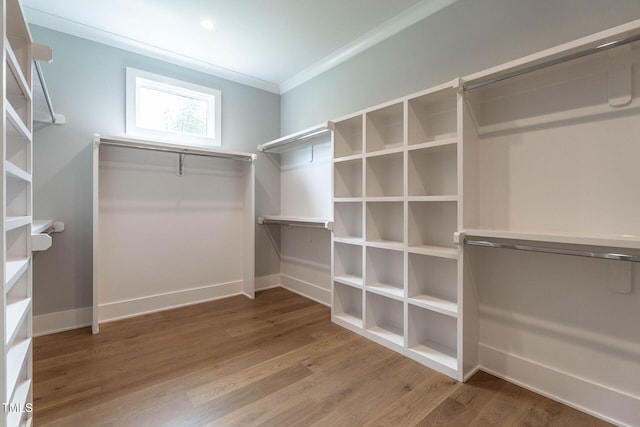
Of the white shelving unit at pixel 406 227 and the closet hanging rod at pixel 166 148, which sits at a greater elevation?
the closet hanging rod at pixel 166 148

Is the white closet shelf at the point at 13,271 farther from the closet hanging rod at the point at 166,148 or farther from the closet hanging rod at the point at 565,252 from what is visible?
the closet hanging rod at the point at 565,252

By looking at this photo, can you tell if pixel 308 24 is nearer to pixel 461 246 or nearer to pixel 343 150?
pixel 343 150

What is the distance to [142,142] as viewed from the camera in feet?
8.35

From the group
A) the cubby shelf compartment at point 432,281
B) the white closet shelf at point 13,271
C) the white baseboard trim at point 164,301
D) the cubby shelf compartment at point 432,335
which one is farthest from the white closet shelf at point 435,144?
the white baseboard trim at point 164,301

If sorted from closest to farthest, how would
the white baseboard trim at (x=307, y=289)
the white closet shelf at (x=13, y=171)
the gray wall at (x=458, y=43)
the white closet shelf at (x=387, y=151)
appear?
the white closet shelf at (x=13, y=171), the gray wall at (x=458, y=43), the white closet shelf at (x=387, y=151), the white baseboard trim at (x=307, y=289)

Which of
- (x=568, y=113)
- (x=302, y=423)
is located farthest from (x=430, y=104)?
(x=302, y=423)

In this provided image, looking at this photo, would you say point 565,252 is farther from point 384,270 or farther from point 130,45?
point 130,45

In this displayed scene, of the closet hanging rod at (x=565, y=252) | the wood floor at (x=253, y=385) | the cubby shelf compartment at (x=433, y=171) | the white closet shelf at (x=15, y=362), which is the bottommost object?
the wood floor at (x=253, y=385)

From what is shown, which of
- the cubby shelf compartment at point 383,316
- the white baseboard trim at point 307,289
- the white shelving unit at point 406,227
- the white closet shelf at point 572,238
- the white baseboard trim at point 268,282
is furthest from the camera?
the white baseboard trim at point 268,282

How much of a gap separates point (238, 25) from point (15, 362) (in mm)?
2559

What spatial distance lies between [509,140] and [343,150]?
1.27 metres

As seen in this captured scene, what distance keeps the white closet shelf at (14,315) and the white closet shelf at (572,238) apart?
75.0 inches

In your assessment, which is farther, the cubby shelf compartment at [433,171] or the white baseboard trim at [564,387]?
the cubby shelf compartment at [433,171]

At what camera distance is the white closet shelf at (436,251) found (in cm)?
181
